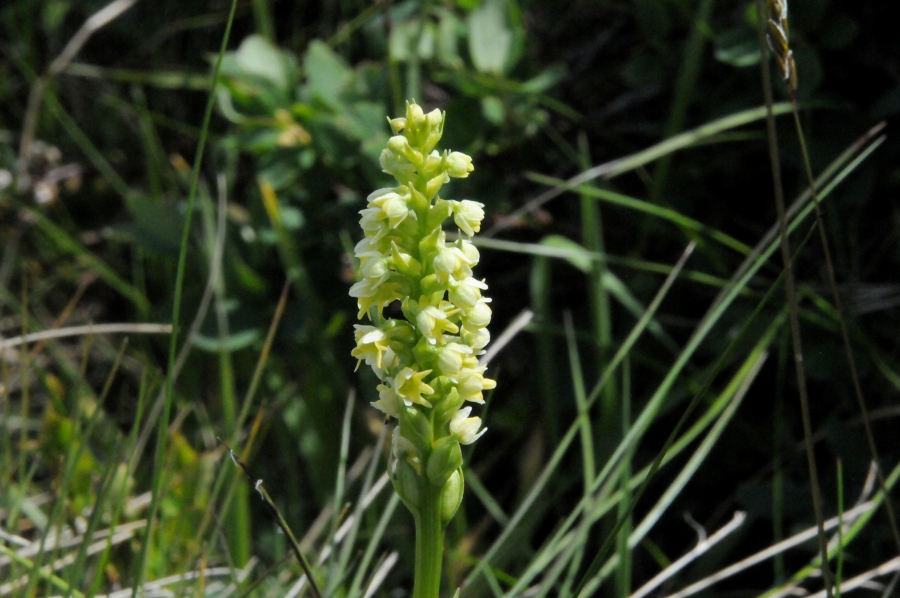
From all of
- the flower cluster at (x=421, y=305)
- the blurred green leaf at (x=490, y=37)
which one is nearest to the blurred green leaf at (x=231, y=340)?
the blurred green leaf at (x=490, y=37)

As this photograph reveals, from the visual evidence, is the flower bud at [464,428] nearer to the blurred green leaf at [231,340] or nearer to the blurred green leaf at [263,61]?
the blurred green leaf at [231,340]

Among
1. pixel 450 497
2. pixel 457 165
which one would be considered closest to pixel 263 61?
pixel 457 165

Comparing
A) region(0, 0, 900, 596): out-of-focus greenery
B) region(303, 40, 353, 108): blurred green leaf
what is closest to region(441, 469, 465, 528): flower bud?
region(0, 0, 900, 596): out-of-focus greenery

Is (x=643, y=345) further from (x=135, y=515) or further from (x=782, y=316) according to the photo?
(x=135, y=515)

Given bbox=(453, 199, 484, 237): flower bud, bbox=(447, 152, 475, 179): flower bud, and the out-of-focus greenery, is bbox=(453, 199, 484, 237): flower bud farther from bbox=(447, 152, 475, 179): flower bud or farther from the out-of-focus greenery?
the out-of-focus greenery

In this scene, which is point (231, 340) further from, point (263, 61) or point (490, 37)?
point (490, 37)

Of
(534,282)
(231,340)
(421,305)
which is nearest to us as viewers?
(421,305)

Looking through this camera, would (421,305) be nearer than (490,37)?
Yes
